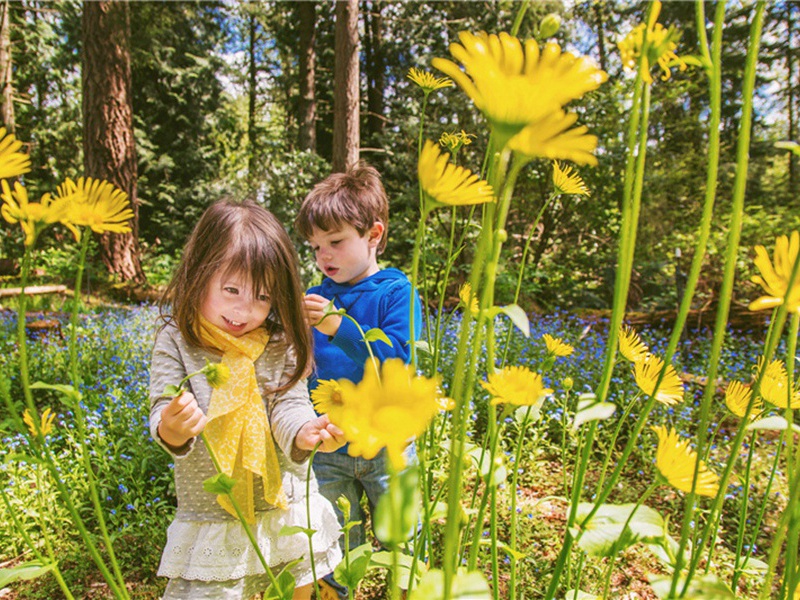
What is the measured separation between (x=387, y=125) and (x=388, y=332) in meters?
7.97

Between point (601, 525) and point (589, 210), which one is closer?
point (601, 525)

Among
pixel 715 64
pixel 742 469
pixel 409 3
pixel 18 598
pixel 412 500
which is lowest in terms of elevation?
pixel 18 598

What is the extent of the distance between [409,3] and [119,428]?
26.4ft

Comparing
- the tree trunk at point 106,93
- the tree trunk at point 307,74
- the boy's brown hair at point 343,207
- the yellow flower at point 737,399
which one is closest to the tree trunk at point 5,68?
the tree trunk at point 106,93

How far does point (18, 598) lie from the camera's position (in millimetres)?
1609

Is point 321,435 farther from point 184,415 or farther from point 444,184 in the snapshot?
point 444,184

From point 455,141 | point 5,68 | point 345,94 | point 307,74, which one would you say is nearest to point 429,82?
point 455,141

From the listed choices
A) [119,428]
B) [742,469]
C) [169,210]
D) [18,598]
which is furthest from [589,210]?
[169,210]

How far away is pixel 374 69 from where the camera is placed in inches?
360

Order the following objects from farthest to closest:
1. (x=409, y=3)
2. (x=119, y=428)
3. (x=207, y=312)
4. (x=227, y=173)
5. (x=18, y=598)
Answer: (x=227, y=173)
(x=409, y=3)
(x=119, y=428)
(x=18, y=598)
(x=207, y=312)

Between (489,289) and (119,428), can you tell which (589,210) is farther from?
(489,289)

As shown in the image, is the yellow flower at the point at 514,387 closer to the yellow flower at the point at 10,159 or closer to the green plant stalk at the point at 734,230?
the green plant stalk at the point at 734,230

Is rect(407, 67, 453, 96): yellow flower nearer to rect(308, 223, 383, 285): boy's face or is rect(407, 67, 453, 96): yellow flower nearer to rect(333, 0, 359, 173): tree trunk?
rect(308, 223, 383, 285): boy's face

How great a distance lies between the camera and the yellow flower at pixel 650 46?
39 cm
